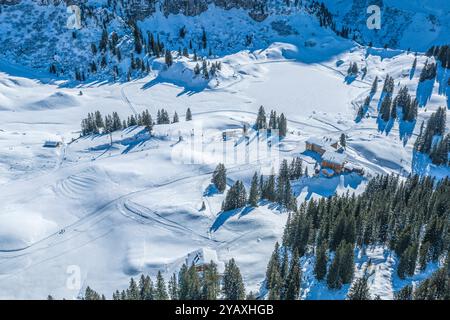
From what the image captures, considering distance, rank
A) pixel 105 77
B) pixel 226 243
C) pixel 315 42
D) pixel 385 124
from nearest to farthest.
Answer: pixel 226 243 < pixel 385 124 < pixel 105 77 < pixel 315 42

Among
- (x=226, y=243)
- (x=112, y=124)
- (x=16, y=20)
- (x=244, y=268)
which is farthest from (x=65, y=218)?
(x=16, y=20)

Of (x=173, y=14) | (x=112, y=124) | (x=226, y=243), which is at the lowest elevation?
(x=226, y=243)

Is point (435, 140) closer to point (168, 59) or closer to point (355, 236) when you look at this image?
point (355, 236)

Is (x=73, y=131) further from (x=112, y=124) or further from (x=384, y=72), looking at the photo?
(x=384, y=72)

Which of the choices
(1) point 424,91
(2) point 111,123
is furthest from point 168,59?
(1) point 424,91

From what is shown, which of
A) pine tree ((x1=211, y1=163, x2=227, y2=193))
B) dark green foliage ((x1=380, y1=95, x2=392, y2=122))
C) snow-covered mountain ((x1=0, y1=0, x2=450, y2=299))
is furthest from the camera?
dark green foliage ((x1=380, y1=95, x2=392, y2=122))

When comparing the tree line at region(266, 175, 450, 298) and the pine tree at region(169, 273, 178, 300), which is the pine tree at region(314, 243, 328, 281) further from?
the pine tree at region(169, 273, 178, 300)

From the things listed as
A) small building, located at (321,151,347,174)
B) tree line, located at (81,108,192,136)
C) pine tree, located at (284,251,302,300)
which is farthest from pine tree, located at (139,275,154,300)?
tree line, located at (81,108,192,136)
